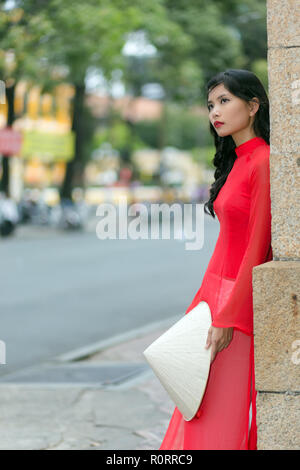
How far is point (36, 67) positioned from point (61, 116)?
154 feet

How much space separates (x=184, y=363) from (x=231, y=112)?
0.92 meters

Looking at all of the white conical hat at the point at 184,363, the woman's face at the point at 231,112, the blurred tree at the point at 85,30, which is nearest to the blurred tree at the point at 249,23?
the blurred tree at the point at 85,30

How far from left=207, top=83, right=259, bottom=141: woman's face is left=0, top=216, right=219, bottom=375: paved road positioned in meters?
4.78

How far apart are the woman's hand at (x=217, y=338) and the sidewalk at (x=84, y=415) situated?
80.2 inches

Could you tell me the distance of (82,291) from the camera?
12820mm

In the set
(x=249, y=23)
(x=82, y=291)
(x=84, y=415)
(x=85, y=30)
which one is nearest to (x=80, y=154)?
(x=85, y=30)

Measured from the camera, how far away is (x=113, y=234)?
29.5 metres

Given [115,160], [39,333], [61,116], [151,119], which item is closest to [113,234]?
[39,333]

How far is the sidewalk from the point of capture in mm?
5047

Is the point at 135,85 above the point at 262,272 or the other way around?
above

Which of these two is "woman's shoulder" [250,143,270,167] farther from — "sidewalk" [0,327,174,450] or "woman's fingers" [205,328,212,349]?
"sidewalk" [0,327,174,450]

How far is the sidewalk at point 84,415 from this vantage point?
5.05 m

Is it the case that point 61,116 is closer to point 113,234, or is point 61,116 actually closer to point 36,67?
point 113,234

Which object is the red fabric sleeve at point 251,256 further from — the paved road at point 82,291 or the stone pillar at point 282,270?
the paved road at point 82,291
